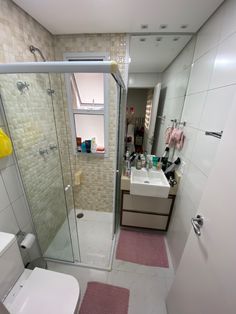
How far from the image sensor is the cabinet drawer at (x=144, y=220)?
1.86 metres

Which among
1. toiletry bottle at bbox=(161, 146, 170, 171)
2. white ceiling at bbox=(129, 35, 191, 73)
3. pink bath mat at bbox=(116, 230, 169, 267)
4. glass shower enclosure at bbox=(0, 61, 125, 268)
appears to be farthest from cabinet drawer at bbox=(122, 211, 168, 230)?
white ceiling at bbox=(129, 35, 191, 73)

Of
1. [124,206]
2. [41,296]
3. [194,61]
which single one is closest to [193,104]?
[194,61]

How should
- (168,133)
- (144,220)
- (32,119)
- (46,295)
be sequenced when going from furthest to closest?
(144,220)
(168,133)
(32,119)
(46,295)

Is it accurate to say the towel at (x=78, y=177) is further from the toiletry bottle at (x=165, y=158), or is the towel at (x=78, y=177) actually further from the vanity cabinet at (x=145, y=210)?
the toiletry bottle at (x=165, y=158)

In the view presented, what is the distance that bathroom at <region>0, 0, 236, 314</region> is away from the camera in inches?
31.3

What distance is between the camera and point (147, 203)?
1788 millimetres

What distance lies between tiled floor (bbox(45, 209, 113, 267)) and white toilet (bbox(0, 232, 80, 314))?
55cm

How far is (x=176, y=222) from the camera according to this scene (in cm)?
164

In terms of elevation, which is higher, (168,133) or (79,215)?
(168,133)

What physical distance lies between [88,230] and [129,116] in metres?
1.73

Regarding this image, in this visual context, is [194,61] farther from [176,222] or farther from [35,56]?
[176,222]

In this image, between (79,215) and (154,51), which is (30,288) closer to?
(79,215)

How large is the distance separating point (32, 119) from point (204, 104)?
1.58 metres

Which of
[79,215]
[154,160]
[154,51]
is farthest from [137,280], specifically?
[154,51]
